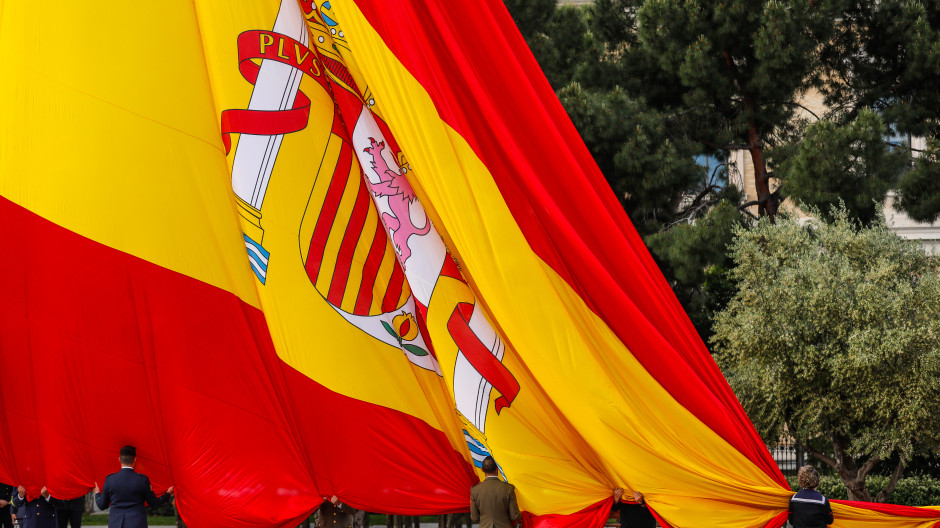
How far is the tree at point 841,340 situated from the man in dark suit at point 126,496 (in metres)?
9.10

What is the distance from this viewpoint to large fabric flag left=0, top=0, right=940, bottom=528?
8953 mm

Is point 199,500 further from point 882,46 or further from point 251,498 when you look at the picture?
point 882,46

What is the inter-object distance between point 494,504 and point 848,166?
10.4 meters

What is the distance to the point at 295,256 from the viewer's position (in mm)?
9578

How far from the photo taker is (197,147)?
383 inches

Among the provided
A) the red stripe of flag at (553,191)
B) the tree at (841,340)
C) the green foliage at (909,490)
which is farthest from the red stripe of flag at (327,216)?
the green foliage at (909,490)

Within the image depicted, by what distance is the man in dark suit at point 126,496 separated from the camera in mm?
9127

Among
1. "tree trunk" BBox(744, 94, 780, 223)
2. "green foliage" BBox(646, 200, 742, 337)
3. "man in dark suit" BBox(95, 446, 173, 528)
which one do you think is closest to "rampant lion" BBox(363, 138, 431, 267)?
"man in dark suit" BBox(95, 446, 173, 528)

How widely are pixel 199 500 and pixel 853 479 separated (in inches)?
429

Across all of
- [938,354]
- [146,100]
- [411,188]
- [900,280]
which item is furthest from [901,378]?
[146,100]

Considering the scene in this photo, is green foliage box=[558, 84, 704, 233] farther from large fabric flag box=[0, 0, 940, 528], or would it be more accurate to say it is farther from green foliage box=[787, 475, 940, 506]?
large fabric flag box=[0, 0, 940, 528]

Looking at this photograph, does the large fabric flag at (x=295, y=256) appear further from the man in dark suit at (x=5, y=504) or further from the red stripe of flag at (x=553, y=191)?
the man in dark suit at (x=5, y=504)

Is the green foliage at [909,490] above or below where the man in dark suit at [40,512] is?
below

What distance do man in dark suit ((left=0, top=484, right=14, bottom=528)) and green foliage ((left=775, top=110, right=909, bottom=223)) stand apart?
12.6 m
